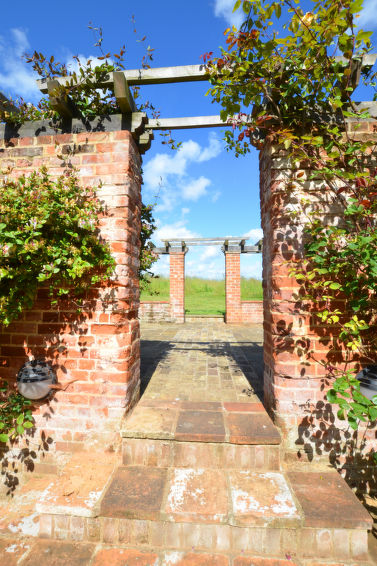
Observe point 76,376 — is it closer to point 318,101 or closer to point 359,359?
point 359,359

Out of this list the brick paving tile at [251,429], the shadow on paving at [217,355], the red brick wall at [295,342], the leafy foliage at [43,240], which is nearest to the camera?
the leafy foliage at [43,240]

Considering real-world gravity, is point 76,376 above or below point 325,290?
below

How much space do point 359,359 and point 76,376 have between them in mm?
2477

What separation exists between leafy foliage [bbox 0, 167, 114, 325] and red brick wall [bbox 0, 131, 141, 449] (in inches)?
7.0

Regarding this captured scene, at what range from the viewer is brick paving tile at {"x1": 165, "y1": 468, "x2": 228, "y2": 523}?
156 cm

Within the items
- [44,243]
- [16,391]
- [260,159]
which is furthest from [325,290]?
[16,391]

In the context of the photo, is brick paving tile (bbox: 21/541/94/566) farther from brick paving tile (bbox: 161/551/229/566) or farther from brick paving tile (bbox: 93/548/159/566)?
brick paving tile (bbox: 161/551/229/566)

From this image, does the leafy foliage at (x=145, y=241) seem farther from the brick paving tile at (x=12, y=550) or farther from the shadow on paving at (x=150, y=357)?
the brick paving tile at (x=12, y=550)

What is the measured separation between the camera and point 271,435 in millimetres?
1996

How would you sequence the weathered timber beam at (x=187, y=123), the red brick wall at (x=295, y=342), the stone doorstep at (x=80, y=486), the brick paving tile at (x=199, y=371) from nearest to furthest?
the stone doorstep at (x=80, y=486) < the red brick wall at (x=295, y=342) < the weathered timber beam at (x=187, y=123) < the brick paving tile at (x=199, y=371)

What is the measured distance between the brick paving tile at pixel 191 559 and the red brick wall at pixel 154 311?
9225 millimetres

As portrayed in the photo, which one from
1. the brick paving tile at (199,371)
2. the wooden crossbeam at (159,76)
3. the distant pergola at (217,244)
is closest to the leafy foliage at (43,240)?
the wooden crossbeam at (159,76)

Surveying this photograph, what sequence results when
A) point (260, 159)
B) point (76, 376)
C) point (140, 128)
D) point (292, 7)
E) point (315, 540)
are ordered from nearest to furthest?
point (315, 540) < point (292, 7) < point (76, 376) < point (140, 128) < point (260, 159)

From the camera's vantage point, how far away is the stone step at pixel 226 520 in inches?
60.7
